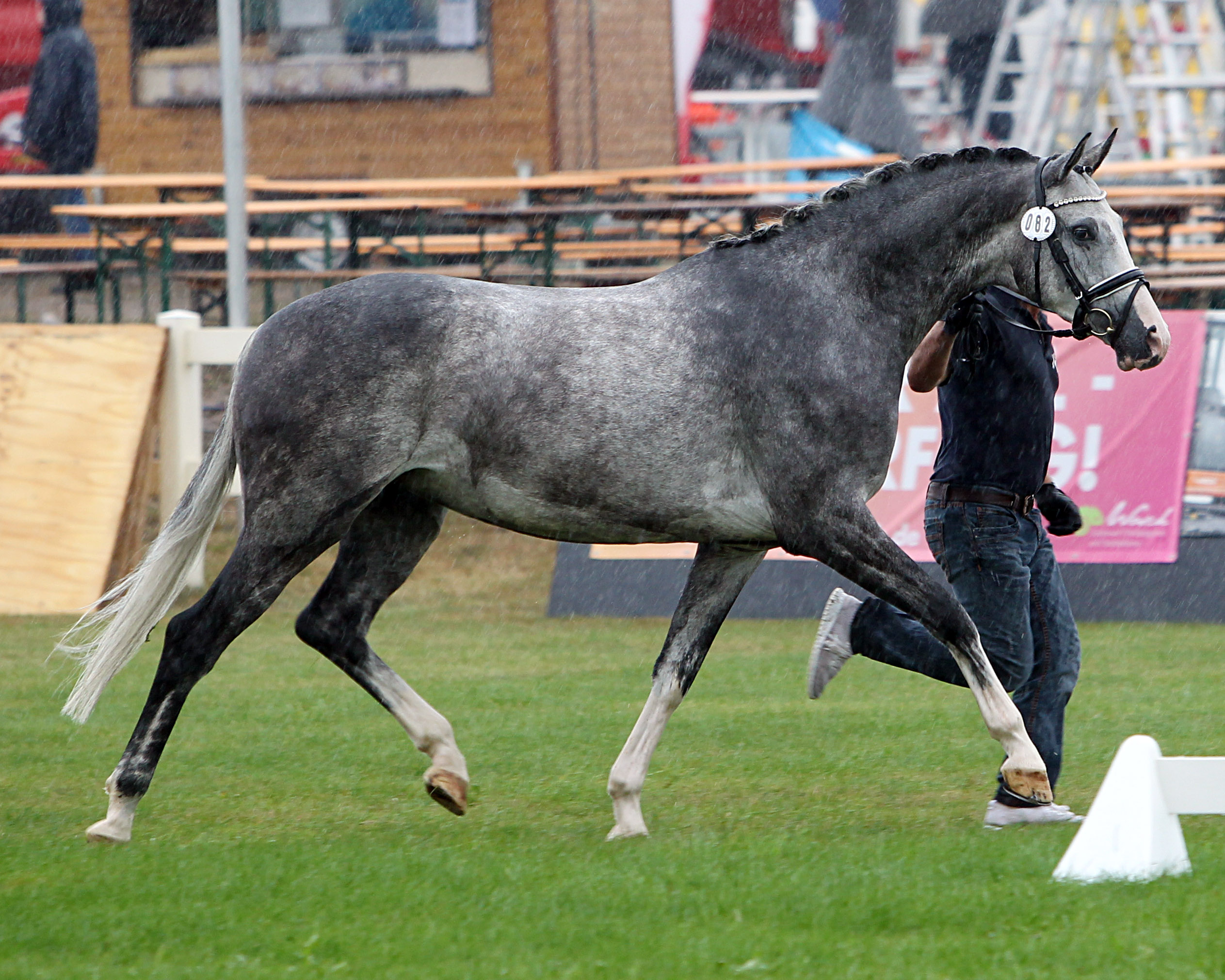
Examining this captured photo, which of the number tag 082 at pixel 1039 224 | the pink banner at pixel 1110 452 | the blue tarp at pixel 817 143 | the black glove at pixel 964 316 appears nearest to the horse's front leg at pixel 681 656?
the black glove at pixel 964 316

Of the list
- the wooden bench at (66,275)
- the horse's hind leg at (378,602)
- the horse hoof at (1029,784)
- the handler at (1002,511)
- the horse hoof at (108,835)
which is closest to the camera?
the horse hoof at (1029,784)

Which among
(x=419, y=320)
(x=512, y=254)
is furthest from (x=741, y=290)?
(x=512, y=254)

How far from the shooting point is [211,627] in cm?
518

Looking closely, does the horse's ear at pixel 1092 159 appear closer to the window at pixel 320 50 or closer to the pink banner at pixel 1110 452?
the pink banner at pixel 1110 452

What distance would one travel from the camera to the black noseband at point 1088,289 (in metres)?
5.00

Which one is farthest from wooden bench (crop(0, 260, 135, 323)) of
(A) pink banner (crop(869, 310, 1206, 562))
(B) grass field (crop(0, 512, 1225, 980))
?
(A) pink banner (crop(869, 310, 1206, 562))

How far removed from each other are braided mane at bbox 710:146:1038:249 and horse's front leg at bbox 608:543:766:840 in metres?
1.06

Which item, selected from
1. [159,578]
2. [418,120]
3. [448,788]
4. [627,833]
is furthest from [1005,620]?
[418,120]

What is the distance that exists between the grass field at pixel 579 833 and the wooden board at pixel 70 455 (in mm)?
744

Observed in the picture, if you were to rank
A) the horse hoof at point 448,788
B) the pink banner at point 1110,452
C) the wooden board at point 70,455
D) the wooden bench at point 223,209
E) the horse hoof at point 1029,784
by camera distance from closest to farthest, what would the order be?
the horse hoof at point 1029,784 < the horse hoof at point 448,788 < the pink banner at point 1110,452 < the wooden board at point 70,455 < the wooden bench at point 223,209

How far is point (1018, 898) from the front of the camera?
4.26 metres

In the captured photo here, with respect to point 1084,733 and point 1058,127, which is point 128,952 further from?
point 1058,127

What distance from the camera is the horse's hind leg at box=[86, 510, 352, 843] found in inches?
203

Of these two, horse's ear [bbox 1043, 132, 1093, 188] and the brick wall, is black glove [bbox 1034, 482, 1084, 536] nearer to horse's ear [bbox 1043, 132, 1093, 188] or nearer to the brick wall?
horse's ear [bbox 1043, 132, 1093, 188]
